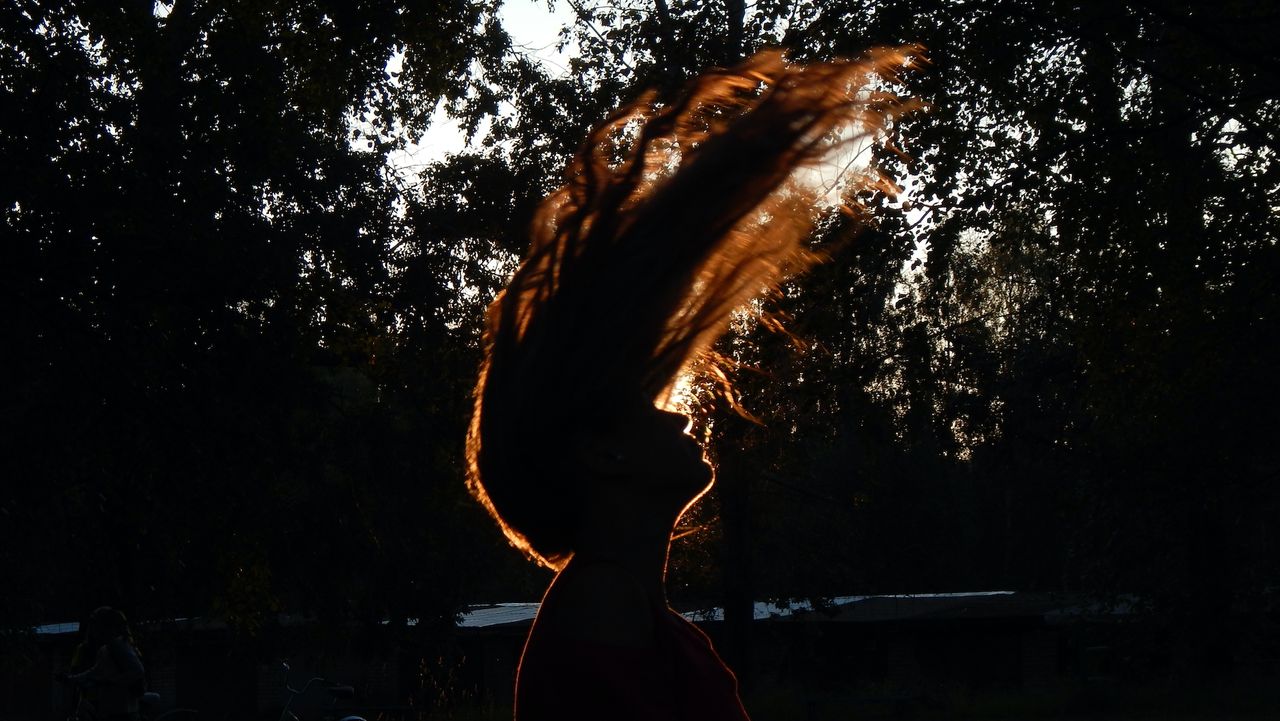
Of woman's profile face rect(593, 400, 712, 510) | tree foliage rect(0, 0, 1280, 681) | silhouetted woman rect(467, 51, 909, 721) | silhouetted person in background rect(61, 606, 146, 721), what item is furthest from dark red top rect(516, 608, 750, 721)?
silhouetted person in background rect(61, 606, 146, 721)

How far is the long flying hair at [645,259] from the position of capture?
1660 millimetres

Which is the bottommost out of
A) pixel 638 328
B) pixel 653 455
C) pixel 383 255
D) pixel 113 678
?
pixel 113 678

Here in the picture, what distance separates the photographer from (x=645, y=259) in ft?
5.43

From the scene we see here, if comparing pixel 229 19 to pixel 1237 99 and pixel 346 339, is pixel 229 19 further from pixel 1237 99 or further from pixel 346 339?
pixel 1237 99

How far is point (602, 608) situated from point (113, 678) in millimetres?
12222

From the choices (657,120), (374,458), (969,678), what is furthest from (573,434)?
(969,678)

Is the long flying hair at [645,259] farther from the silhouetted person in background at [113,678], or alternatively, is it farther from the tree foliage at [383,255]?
the silhouetted person in background at [113,678]

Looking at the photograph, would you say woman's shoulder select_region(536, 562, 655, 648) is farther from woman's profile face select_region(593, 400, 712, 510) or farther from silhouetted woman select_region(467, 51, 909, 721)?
woman's profile face select_region(593, 400, 712, 510)

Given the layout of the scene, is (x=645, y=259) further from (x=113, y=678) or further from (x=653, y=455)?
(x=113, y=678)

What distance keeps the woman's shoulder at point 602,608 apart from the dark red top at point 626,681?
10 mm

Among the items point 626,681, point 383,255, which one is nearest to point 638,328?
point 626,681

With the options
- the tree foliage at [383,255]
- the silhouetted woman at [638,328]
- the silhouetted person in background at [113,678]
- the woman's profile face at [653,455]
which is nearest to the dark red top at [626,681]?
the silhouetted woman at [638,328]

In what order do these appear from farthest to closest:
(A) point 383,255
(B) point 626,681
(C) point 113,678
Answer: (A) point 383,255 < (C) point 113,678 < (B) point 626,681

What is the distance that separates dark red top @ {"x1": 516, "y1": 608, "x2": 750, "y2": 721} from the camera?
4.80 ft
